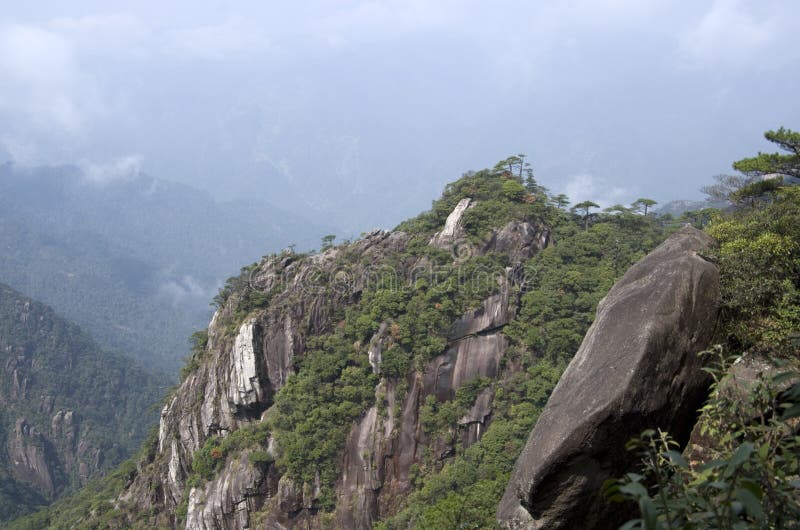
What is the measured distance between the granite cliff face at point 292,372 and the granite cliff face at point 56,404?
47.3m

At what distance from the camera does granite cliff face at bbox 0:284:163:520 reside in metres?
77.9

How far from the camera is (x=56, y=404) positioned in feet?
302

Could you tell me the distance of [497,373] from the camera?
2766cm

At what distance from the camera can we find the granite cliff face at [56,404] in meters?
77.9

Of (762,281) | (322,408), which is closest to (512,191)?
(322,408)

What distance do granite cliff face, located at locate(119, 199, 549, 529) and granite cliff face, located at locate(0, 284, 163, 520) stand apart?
47.3m

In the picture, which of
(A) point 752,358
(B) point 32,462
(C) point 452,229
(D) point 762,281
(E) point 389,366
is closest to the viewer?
(A) point 752,358

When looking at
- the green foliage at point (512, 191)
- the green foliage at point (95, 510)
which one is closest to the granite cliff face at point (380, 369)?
the green foliage at point (512, 191)

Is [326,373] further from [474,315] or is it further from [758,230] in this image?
[758,230]

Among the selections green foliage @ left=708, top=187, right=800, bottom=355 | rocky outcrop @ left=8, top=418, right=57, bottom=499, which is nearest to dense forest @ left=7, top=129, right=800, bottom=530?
green foliage @ left=708, top=187, right=800, bottom=355

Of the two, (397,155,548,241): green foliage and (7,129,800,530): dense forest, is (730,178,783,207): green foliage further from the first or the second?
(397,155,548,241): green foliage

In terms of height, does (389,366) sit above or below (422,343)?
below

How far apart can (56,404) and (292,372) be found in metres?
81.0

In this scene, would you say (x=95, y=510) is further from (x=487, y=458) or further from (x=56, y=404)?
(x=56, y=404)
